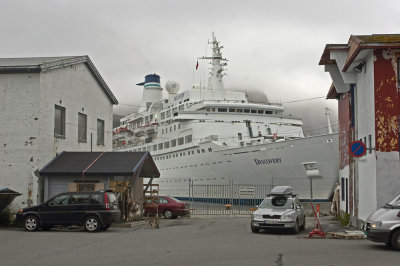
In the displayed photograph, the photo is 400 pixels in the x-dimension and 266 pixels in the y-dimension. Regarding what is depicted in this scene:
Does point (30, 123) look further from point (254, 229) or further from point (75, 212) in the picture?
point (254, 229)

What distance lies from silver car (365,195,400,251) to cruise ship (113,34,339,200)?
16092 mm

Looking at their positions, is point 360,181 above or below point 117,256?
above

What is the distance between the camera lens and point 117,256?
413 inches

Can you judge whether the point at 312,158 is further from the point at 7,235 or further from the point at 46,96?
the point at 7,235

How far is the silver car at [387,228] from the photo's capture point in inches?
452

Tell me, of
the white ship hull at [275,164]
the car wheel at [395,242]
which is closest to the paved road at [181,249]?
the car wheel at [395,242]

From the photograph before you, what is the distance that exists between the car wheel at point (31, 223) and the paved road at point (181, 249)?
2.84 ft

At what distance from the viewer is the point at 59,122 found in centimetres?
2238

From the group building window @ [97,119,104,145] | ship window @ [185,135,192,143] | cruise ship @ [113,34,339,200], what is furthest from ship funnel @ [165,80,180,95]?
building window @ [97,119,104,145]

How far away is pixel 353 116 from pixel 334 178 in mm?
12503

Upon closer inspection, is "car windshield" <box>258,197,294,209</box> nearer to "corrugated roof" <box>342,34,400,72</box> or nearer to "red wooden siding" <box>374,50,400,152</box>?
"red wooden siding" <box>374,50,400,152</box>

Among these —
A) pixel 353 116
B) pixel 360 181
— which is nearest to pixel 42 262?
pixel 360 181

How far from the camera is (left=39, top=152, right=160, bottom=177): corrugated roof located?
782 inches

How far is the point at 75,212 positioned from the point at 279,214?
684cm
